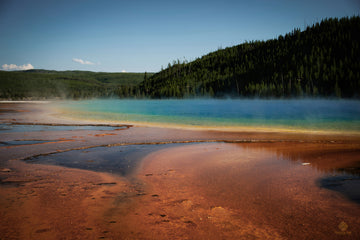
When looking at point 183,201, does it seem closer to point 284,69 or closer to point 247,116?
point 247,116

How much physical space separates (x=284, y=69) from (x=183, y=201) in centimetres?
12456

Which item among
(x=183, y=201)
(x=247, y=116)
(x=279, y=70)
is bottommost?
(x=247, y=116)

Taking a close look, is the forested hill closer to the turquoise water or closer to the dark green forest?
the dark green forest

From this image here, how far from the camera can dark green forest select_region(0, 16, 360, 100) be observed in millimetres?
94344

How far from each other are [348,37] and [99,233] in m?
141

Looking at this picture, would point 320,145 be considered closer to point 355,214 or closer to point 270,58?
point 355,214

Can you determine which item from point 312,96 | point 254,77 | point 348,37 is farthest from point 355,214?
point 348,37

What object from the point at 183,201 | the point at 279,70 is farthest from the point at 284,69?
the point at 183,201

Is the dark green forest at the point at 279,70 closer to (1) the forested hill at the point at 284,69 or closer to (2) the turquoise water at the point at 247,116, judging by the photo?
(1) the forested hill at the point at 284,69

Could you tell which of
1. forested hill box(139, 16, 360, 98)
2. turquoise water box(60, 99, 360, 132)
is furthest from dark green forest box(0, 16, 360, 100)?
turquoise water box(60, 99, 360, 132)

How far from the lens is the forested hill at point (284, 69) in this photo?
3703 inches

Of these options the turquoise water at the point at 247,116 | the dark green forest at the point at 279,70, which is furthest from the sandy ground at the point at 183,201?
the dark green forest at the point at 279,70

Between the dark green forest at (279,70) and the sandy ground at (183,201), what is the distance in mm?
92097

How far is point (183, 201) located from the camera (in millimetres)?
5898
